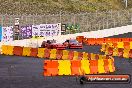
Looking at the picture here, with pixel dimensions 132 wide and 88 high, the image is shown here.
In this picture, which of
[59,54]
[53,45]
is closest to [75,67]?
[59,54]

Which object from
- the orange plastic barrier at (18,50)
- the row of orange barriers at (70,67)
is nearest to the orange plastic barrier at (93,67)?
the row of orange barriers at (70,67)

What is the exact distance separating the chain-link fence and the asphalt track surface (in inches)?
648

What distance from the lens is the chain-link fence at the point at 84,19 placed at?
52344 mm

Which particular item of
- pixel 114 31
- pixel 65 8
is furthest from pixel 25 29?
pixel 65 8

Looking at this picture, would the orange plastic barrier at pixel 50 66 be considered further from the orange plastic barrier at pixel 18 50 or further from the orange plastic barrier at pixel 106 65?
the orange plastic barrier at pixel 18 50

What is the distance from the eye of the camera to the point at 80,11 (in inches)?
3228

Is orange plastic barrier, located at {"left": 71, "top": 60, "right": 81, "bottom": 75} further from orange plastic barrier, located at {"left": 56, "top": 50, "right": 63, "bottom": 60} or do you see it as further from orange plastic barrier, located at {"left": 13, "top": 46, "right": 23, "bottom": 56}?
orange plastic barrier, located at {"left": 13, "top": 46, "right": 23, "bottom": 56}

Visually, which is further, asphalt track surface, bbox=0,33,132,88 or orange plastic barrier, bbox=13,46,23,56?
orange plastic barrier, bbox=13,46,23,56

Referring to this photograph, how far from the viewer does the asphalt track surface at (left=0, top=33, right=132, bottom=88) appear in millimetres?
22625

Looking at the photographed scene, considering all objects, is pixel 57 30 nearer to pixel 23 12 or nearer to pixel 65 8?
pixel 23 12

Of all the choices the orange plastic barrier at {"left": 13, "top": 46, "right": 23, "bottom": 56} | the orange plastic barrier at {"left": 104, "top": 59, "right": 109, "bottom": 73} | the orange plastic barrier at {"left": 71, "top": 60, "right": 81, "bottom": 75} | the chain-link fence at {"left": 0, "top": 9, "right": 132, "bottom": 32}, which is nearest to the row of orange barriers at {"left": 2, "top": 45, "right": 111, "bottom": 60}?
the orange plastic barrier at {"left": 13, "top": 46, "right": 23, "bottom": 56}

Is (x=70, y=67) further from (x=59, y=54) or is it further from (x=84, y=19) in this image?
(x=84, y=19)

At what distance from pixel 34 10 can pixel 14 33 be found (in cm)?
2803

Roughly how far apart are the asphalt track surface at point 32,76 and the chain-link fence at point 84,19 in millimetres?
16470
